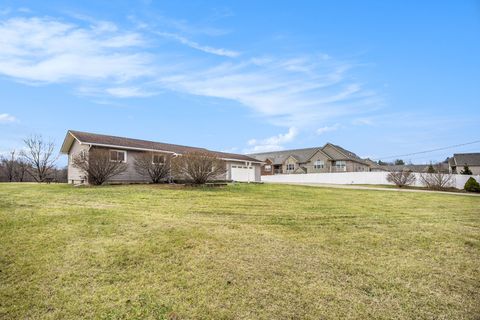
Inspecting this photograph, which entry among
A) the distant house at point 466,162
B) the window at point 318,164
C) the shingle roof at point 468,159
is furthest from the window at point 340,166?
the shingle roof at point 468,159

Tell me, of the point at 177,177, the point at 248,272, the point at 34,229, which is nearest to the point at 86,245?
the point at 34,229

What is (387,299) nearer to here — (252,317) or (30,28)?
(252,317)

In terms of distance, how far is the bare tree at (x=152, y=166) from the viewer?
72.3 ft

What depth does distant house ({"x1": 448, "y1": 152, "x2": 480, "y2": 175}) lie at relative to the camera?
55.5 metres

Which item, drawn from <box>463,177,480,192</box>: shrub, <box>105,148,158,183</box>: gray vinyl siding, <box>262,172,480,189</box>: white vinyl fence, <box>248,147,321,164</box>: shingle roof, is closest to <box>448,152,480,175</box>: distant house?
<box>248,147,321,164</box>: shingle roof

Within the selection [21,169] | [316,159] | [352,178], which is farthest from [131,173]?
[316,159]

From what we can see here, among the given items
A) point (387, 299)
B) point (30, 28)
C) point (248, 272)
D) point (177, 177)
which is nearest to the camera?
point (387, 299)

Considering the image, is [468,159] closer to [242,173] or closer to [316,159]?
[316,159]

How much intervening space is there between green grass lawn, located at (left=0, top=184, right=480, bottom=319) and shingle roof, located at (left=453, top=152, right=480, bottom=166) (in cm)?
5981

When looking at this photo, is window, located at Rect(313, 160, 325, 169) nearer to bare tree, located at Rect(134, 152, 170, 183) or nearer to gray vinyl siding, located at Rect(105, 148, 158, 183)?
bare tree, located at Rect(134, 152, 170, 183)

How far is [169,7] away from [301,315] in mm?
10729

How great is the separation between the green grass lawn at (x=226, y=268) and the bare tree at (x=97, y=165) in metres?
11.1

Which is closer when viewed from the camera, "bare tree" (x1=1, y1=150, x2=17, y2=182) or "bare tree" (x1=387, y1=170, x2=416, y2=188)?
"bare tree" (x1=387, y1=170, x2=416, y2=188)

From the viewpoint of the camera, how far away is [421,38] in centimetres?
1227
